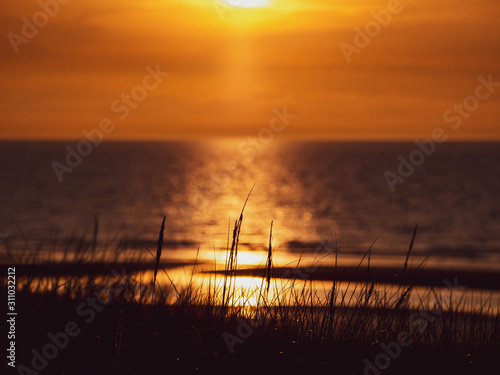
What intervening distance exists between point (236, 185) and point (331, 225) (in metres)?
45.0

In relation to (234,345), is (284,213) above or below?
above

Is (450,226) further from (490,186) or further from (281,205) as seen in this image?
(490,186)

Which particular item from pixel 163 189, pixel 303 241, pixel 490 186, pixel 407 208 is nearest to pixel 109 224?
pixel 303 241

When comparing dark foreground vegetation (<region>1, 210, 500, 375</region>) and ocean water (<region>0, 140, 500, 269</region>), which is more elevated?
ocean water (<region>0, 140, 500, 269</region>)

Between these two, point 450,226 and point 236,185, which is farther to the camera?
point 236,185

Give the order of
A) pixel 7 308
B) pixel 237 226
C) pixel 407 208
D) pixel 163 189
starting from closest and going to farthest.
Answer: pixel 237 226, pixel 7 308, pixel 407 208, pixel 163 189

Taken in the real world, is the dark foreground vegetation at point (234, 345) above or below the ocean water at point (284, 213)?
below

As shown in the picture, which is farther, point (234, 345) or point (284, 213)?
point (284, 213)

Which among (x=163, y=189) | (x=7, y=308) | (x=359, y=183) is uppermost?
(x=359, y=183)

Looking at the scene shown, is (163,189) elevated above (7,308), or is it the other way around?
(163,189)

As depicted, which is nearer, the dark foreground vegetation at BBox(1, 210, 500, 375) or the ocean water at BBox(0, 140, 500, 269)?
the dark foreground vegetation at BBox(1, 210, 500, 375)

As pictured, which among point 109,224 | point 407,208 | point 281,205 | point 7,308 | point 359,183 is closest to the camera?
point 7,308

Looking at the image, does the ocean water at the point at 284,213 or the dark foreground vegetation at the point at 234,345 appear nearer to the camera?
the dark foreground vegetation at the point at 234,345

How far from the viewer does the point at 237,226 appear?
163 inches
